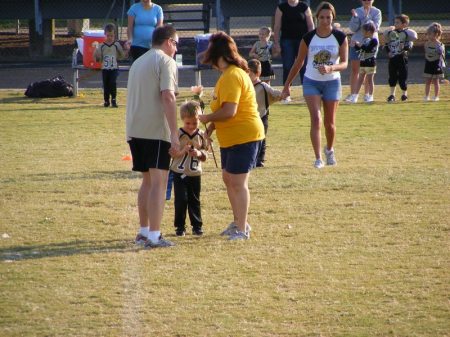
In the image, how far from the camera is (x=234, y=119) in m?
8.55

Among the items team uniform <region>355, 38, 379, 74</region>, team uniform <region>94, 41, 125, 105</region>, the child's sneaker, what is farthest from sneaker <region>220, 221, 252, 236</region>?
the child's sneaker

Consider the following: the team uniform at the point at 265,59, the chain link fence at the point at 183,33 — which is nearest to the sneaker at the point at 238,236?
the team uniform at the point at 265,59

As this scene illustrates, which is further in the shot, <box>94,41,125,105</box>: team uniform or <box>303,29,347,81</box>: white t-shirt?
<box>94,41,125,105</box>: team uniform

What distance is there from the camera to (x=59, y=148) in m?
Answer: 14.3

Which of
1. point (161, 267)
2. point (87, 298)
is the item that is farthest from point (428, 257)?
point (87, 298)

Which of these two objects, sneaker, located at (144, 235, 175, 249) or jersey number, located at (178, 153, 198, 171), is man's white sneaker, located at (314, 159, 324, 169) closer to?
jersey number, located at (178, 153, 198, 171)

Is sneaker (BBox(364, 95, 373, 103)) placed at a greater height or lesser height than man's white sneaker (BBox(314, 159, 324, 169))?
greater

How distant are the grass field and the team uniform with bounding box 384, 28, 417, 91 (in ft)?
17.1

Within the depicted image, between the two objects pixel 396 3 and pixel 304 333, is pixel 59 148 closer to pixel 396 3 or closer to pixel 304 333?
pixel 304 333

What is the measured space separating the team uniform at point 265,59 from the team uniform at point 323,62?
6615mm

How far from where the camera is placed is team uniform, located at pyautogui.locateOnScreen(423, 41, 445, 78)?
19.0 m

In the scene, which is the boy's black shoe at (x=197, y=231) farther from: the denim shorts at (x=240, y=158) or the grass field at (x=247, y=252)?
the denim shorts at (x=240, y=158)

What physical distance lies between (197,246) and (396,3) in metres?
22.6

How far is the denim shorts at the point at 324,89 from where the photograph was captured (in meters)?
12.1
